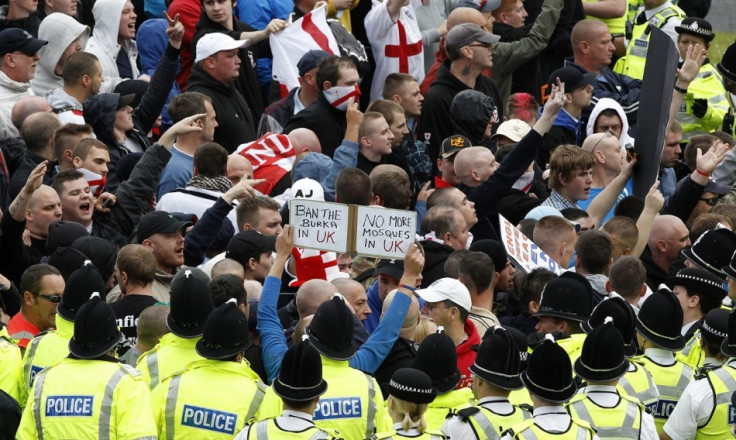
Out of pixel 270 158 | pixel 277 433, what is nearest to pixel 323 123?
pixel 270 158

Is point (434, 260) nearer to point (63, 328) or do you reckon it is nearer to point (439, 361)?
point (439, 361)

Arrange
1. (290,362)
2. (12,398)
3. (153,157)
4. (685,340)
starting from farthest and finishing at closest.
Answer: (153,157)
(685,340)
(12,398)
(290,362)

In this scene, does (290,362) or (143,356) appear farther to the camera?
(143,356)

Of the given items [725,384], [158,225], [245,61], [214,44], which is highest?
[725,384]

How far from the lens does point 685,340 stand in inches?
377

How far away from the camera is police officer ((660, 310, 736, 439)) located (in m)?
8.44

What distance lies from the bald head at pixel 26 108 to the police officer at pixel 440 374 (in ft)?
16.9

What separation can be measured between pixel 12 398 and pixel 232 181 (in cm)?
349

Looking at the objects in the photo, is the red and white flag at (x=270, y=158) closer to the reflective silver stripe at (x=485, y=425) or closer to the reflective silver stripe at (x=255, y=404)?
the reflective silver stripe at (x=255, y=404)

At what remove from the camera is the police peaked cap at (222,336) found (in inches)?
314

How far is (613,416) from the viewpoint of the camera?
792 cm

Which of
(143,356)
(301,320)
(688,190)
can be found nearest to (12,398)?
(143,356)

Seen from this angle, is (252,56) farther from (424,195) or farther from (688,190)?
(688,190)

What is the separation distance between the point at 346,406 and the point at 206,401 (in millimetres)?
710
